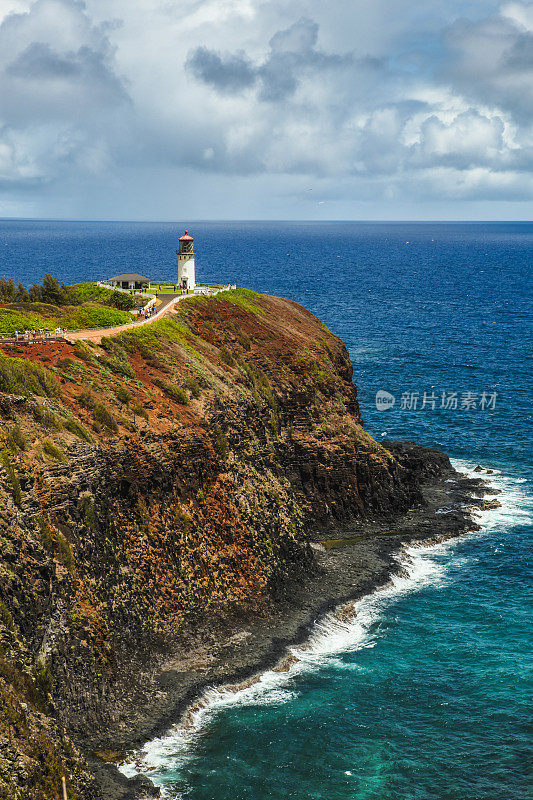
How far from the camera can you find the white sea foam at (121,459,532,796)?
39.6 metres

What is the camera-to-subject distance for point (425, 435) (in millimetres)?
90312

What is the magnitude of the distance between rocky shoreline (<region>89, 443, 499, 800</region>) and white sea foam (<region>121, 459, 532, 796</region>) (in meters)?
0.44

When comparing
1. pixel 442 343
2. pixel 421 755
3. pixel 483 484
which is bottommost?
pixel 421 755

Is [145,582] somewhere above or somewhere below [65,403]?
below

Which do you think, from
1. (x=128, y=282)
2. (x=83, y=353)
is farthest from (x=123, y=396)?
(x=128, y=282)

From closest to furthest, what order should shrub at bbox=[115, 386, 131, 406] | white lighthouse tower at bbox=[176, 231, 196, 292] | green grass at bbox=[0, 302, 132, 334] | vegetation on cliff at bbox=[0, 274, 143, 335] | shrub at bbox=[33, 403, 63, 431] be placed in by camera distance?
shrub at bbox=[33, 403, 63, 431], shrub at bbox=[115, 386, 131, 406], green grass at bbox=[0, 302, 132, 334], vegetation on cliff at bbox=[0, 274, 143, 335], white lighthouse tower at bbox=[176, 231, 196, 292]

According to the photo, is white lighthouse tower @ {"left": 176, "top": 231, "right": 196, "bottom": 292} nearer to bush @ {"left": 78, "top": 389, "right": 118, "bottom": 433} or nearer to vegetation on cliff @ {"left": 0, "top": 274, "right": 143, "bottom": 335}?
vegetation on cliff @ {"left": 0, "top": 274, "right": 143, "bottom": 335}

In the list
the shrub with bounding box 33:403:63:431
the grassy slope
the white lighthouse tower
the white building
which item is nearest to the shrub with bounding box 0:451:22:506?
the shrub with bounding box 33:403:63:431

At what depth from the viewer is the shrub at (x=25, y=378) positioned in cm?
4650

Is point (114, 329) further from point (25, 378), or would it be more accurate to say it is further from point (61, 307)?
point (25, 378)

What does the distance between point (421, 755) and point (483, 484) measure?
3994 cm

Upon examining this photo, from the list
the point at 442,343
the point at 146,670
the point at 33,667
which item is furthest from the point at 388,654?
the point at 442,343

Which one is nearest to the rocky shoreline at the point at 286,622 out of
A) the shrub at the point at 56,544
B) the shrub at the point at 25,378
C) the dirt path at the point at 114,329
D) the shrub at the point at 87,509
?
the shrub at the point at 56,544

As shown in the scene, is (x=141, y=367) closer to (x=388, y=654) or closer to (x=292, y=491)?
(x=292, y=491)
